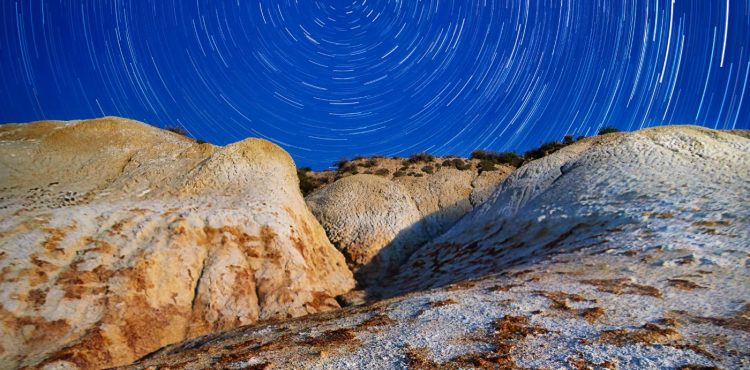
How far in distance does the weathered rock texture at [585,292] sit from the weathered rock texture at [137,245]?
279 centimetres

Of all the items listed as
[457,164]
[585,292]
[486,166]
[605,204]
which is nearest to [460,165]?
[457,164]

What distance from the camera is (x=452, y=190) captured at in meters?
36.2

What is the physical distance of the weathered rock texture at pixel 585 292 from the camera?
6.59 metres

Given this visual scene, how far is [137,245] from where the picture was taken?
15.8 meters

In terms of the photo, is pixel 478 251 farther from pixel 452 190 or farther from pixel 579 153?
pixel 452 190

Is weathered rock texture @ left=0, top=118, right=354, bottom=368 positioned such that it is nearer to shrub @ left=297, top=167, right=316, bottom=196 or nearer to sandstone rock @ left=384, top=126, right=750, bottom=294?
sandstone rock @ left=384, top=126, right=750, bottom=294

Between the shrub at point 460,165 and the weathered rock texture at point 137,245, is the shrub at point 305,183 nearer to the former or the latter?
the shrub at point 460,165

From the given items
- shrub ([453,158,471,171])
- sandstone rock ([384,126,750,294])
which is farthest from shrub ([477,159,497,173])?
sandstone rock ([384,126,750,294])

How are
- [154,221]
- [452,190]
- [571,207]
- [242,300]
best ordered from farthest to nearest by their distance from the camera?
1. [452,190]
2. [571,207]
3. [154,221]
4. [242,300]

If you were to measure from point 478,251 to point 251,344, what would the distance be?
14.3 meters

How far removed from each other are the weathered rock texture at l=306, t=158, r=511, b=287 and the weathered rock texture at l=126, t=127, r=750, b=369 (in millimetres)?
4772

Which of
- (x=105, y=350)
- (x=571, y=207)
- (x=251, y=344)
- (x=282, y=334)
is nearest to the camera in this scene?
(x=251, y=344)

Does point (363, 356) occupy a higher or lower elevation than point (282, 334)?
lower

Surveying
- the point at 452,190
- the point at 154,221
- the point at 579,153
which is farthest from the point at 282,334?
the point at 452,190
